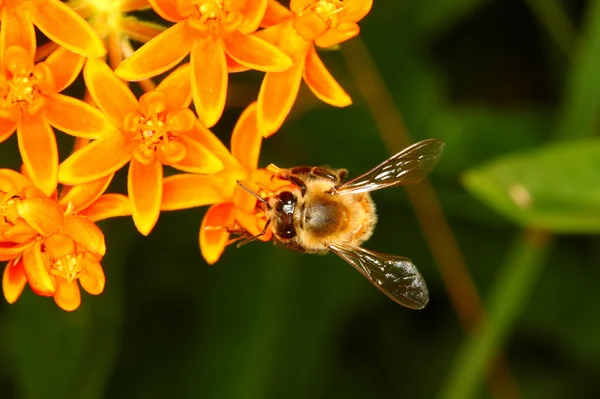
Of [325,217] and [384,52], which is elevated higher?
[384,52]

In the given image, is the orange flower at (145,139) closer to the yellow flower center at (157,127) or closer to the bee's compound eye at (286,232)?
the yellow flower center at (157,127)

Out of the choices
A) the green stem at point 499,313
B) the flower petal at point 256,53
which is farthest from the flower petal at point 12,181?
the green stem at point 499,313

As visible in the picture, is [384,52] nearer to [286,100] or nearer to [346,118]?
[346,118]

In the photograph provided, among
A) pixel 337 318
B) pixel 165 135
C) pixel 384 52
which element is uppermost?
pixel 384 52

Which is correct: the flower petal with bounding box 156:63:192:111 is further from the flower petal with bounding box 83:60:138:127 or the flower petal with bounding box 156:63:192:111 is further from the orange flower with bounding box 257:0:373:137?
the orange flower with bounding box 257:0:373:137

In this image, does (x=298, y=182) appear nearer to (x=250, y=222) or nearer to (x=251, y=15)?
(x=250, y=222)

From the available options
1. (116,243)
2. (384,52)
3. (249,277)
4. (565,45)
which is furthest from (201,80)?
(565,45)

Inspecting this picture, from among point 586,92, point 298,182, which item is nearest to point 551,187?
point 586,92
